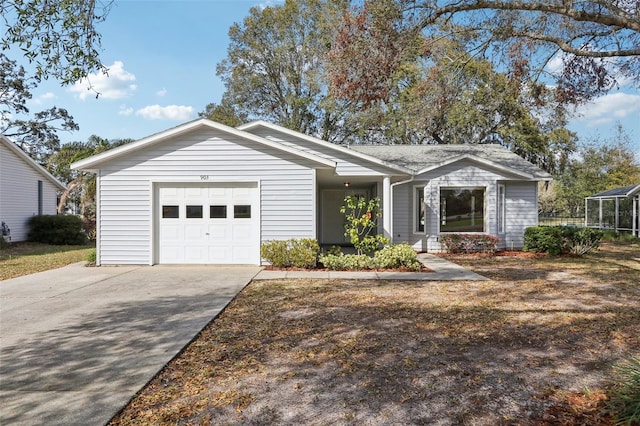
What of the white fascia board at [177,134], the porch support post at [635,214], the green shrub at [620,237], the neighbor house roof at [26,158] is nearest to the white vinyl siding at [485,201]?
the white fascia board at [177,134]

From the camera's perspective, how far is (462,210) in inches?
591

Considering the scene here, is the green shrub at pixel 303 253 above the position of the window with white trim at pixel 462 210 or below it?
below

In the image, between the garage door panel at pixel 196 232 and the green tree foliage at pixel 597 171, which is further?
the green tree foliage at pixel 597 171

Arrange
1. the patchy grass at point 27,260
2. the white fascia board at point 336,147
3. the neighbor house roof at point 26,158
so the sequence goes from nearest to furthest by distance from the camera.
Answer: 1. the patchy grass at point 27,260
2. the white fascia board at point 336,147
3. the neighbor house roof at point 26,158

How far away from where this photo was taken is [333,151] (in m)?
12.8

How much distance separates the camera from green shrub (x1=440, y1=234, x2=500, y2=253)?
14453mm

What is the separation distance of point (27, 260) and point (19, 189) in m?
8.39

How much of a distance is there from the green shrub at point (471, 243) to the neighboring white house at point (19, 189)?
786 inches

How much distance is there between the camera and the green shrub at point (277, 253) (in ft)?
35.0

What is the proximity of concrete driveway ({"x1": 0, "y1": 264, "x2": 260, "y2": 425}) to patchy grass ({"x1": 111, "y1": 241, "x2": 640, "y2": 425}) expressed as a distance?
0.31 m

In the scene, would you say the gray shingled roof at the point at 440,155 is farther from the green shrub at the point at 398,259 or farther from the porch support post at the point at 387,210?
the green shrub at the point at 398,259

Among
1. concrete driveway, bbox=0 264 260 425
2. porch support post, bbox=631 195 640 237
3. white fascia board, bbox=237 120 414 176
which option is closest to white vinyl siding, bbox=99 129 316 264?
concrete driveway, bbox=0 264 260 425

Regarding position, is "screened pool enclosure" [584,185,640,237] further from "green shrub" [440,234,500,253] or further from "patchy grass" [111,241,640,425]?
"patchy grass" [111,241,640,425]

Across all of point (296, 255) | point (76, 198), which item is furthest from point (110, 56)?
point (76, 198)
